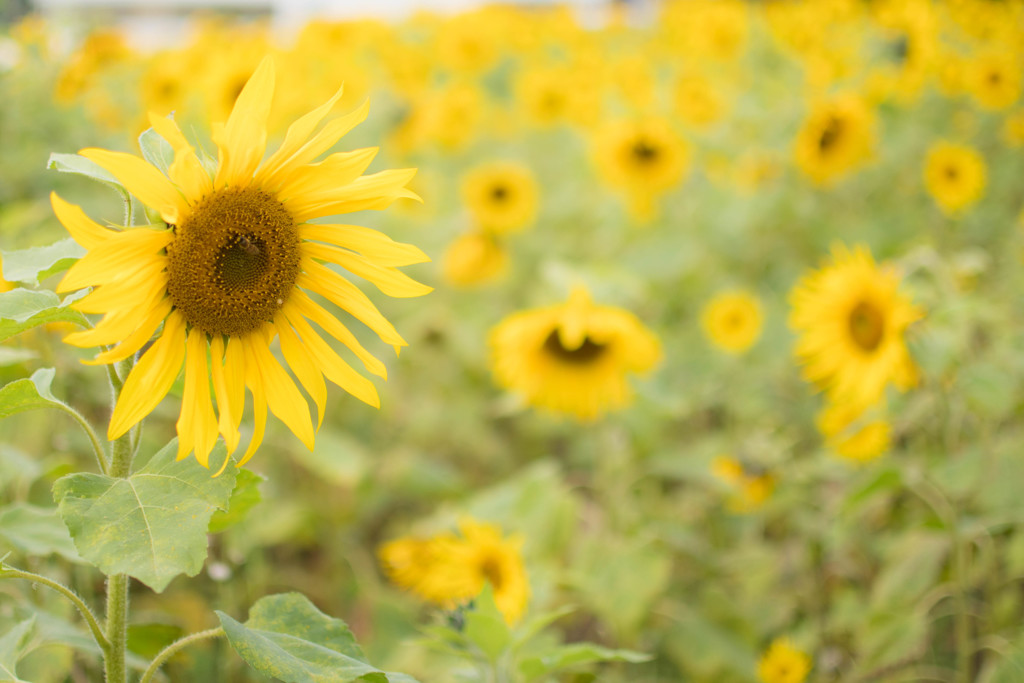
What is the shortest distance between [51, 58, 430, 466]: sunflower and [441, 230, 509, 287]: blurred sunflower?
6.44 ft

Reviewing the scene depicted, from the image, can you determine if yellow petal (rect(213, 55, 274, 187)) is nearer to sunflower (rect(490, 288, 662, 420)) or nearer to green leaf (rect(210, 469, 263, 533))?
green leaf (rect(210, 469, 263, 533))

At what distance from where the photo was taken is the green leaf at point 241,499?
89 centimetres

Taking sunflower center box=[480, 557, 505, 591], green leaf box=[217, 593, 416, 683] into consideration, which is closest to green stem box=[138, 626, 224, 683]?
green leaf box=[217, 593, 416, 683]

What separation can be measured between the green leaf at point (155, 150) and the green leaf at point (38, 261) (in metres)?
0.13

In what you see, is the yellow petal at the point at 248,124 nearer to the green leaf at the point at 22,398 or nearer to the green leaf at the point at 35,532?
the green leaf at the point at 22,398

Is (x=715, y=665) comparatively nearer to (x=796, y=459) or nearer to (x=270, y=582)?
(x=796, y=459)

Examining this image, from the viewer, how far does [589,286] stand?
1.98 metres

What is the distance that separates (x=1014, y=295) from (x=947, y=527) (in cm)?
116

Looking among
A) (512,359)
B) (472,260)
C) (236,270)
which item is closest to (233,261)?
(236,270)

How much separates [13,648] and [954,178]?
3.59 m

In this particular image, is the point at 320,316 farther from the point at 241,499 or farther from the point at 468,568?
the point at 468,568

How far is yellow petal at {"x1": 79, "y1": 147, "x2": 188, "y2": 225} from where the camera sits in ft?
2.37

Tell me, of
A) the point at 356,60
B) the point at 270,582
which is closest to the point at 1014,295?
the point at 270,582

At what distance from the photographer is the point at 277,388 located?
90 cm
